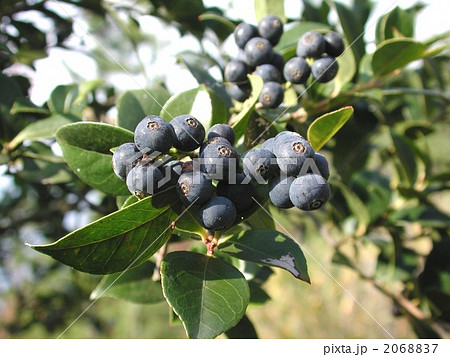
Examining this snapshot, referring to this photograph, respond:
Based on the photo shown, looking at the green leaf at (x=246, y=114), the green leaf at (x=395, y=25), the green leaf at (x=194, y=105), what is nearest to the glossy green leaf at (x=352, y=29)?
the green leaf at (x=395, y=25)

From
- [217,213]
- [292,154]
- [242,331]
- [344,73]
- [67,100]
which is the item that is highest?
[292,154]

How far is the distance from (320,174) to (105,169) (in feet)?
1.72

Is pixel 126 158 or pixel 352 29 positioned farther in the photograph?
pixel 352 29

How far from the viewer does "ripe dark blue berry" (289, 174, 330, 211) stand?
875 mm

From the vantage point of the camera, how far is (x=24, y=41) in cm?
222

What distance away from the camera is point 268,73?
4.38 ft

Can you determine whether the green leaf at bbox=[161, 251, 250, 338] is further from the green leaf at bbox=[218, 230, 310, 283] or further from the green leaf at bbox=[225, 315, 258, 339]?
the green leaf at bbox=[225, 315, 258, 339]

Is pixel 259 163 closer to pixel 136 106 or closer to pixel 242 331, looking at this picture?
pixel 136 106

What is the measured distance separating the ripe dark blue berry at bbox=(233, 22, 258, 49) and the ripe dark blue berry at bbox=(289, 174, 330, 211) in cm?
69

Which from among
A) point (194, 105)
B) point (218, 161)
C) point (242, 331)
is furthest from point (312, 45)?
point (242, 331)

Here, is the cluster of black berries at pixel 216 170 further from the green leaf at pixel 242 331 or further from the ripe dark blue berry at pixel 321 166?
the green leaf at pixel 242 331

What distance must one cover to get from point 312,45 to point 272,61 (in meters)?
0.13

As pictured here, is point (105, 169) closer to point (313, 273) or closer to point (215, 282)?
point (215, 282)

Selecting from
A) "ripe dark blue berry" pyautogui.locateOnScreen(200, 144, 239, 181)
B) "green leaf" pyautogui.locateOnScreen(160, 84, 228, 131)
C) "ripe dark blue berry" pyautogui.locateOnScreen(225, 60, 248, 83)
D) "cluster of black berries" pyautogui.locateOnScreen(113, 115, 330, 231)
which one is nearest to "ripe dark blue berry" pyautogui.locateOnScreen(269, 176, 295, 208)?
"cluster of black berries" pyautogui.locateOnScreen(113, 115, 330, 231)
